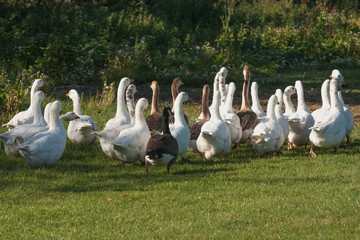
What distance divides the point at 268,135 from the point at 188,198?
252 centimetres

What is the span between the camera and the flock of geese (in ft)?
26.8

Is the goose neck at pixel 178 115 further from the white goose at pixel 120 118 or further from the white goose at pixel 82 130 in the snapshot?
the white goose at pixel 82 130

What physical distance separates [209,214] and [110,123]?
12.3 ft

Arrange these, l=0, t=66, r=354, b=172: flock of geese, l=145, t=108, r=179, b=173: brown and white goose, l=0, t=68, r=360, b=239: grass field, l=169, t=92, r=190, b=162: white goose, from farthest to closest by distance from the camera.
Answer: l=169, t=92, r=190, b=162: white goose < l=0, t=66, r=354, b=172: flock of geese < l=145, t=108, r=179, b=173: brown and white goose < l=0, t=68, r=360, b=239: grass field

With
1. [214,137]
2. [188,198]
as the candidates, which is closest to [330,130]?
[214,137]

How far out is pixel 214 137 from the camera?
28.2 ft

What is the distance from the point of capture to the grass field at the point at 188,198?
18.4 feet

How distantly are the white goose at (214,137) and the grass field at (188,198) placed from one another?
0.69 ft

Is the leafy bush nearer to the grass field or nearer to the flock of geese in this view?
the flock of geese

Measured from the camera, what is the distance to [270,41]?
2181 cm

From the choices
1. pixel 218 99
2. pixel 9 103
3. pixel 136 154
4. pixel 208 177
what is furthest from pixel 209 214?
pixel 9 103

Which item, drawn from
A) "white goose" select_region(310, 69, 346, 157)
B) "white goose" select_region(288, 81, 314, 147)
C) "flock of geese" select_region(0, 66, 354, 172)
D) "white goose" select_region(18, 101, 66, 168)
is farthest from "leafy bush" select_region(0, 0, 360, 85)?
"white goose" select_region(310, 69, 346, 157)

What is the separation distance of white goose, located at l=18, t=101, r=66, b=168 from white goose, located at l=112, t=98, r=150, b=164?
85 cm

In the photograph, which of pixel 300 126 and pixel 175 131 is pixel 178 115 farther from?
pixel 300 126
